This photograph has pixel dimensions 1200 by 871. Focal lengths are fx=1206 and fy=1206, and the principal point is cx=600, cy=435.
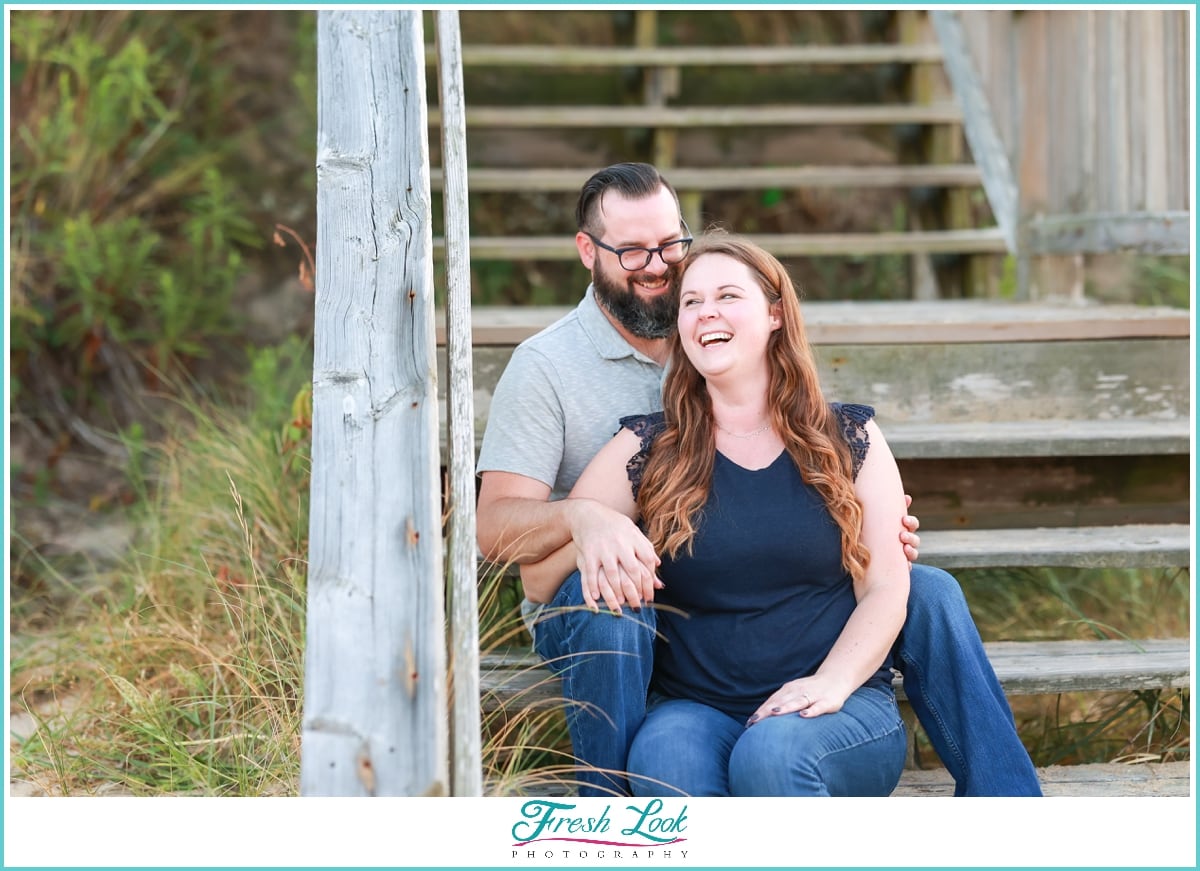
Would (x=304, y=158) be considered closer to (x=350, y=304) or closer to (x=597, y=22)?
(x=597, y=22)

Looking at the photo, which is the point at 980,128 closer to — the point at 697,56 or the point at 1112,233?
the point at 1112,233

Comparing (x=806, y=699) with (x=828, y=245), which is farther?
(x=828, y=245)

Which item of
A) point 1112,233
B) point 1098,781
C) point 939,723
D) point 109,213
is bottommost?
point 1098,781

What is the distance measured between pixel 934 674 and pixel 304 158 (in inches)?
142

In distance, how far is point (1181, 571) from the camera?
2998mm

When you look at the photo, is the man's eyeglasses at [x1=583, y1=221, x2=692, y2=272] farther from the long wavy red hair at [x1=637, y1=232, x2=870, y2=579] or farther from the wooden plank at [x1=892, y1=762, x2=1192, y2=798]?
the wooden plank at [x1=892, y1=762, x2=1192, y2=798]

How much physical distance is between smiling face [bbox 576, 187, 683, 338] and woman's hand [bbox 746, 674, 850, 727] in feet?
2.41

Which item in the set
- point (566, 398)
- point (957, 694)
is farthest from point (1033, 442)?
point (566, 398)

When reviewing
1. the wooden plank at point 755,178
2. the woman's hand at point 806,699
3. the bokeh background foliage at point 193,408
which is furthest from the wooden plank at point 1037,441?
the wooden plank at point 755,178

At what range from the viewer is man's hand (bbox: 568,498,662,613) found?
1888 millimetres

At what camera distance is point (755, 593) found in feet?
6.45

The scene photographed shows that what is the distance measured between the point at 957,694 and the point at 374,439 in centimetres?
103

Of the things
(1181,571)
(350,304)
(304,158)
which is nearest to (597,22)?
(304,158)

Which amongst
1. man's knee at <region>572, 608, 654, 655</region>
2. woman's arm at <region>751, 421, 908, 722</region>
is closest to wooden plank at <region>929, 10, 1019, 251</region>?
woman's arm at <region>751, 421, 908, 722</region>
